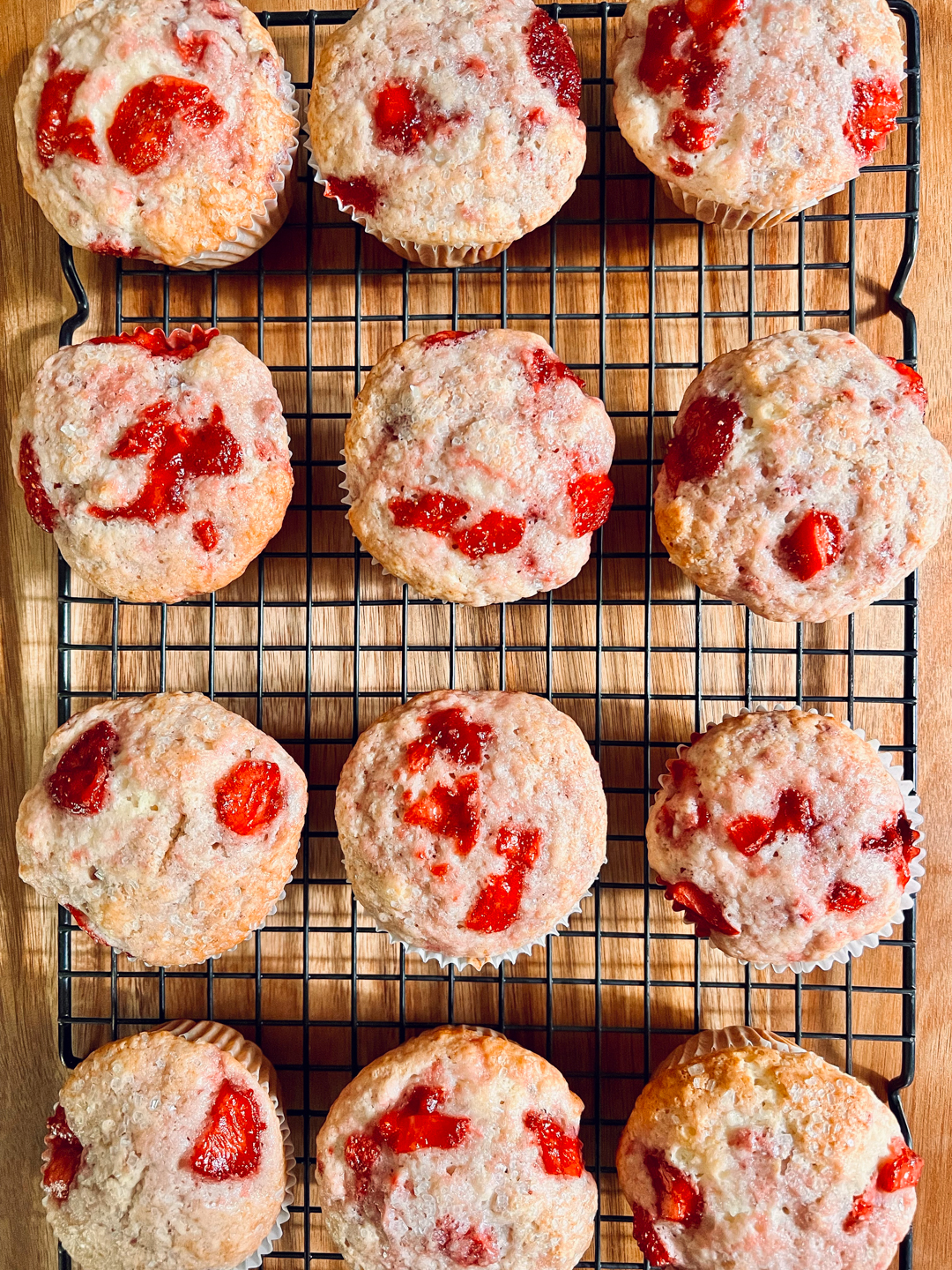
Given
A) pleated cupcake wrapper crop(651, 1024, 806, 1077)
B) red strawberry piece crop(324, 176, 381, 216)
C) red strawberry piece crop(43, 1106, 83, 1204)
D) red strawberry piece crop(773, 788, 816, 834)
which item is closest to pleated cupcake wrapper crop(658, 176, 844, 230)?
red strawberry piece crop(324, 176, 381, 216)

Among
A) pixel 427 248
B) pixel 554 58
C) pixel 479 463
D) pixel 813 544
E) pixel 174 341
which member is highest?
pixel 554 58

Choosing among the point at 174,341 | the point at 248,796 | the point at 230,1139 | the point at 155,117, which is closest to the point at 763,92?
the point at 155,117

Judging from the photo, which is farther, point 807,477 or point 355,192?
point 355,192

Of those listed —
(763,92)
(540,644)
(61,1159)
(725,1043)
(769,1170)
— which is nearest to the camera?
(769,1170)

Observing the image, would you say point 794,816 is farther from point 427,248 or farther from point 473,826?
point 427,248

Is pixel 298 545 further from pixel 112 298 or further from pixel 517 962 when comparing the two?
pixel 517 962

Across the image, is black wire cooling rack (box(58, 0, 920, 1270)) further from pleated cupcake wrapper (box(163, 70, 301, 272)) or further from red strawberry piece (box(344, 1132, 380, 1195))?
red strawberry piece (box(344, 1132, 380, 1195))

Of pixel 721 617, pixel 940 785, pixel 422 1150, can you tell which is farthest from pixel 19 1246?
pixel 940 785
